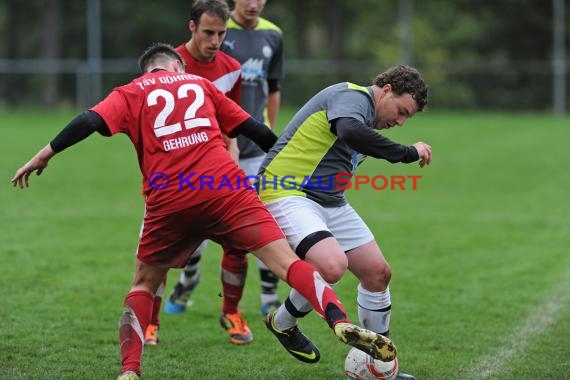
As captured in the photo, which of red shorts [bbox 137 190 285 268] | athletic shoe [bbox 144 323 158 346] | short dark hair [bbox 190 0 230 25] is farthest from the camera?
athletic shoe [bbox 144 323 158 346]

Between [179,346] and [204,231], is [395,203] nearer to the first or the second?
[179,346]

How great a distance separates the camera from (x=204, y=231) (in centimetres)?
510

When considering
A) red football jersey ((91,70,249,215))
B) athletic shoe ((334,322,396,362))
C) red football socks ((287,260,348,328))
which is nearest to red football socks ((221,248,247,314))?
red football jersey ((91,70,249,215))

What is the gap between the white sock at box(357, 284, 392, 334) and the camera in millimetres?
5477

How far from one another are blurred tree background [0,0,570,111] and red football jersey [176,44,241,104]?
27053 mm

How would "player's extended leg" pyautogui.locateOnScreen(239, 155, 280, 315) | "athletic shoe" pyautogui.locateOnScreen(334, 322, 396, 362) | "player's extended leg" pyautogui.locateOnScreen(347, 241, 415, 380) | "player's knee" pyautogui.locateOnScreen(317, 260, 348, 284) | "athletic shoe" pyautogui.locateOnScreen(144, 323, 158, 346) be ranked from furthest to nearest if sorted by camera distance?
"player's extended leg" pyautogui.locateOnScreen(239, 155, 280, 315) → "athletic shoe" pyautogui.locateOnScreen(144, 323, 158, 346) → "player's extended leg" pyautogui.locateOnScreen(347, 241, 415, 380) → "player's knee" pyautogui.locateOnScreen(317, 260, 348, 284) → "athletic shoe" pyautogui.locateOnScreen(334, 322, 396, 362)

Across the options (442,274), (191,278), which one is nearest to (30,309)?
(191,278)

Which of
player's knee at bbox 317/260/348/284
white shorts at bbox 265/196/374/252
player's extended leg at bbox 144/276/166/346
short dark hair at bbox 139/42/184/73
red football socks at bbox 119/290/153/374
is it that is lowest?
player's extended leg at bbox 144/276/166/346

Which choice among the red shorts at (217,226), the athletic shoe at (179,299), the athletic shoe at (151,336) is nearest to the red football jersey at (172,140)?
the red shorts at (217,226)

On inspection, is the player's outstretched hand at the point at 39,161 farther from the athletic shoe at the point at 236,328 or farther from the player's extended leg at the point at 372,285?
the athletic shoe at the point at 236,328

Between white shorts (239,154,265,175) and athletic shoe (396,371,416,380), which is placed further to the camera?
white shorts (239,154,265,175)

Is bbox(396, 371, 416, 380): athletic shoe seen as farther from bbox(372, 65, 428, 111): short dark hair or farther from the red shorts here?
bbox(372, 65, 428, 111): short dark hair

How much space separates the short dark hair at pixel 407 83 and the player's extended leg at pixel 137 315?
5.51 ft

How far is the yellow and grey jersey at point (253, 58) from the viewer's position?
7.18 meters
